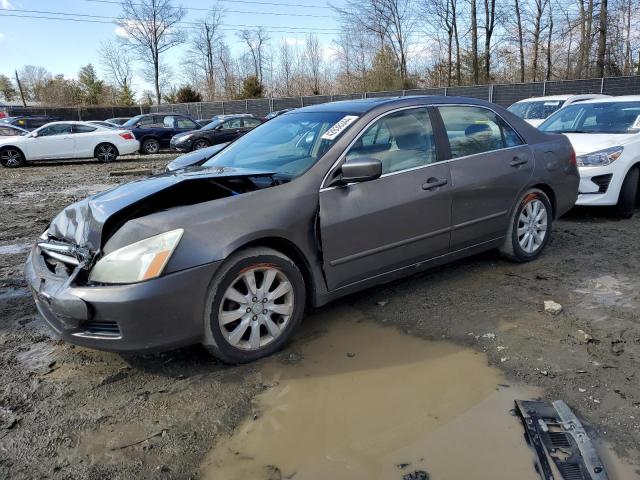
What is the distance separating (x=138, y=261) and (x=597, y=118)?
22.8 ft

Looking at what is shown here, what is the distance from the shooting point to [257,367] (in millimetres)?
3191

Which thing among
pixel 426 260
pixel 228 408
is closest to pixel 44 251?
pixel 228 408

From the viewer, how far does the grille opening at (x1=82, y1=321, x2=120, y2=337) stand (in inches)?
113

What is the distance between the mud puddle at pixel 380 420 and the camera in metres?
2.34

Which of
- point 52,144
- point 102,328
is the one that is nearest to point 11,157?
point 52,144

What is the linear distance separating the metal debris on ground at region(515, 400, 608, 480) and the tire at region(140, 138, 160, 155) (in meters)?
20.0

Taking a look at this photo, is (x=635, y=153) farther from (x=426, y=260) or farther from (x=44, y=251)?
(x=44, y=251)

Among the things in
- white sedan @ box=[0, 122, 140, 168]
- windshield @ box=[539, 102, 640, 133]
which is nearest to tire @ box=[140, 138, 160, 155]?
white sedan @ box=[0, 122, 140, 168]

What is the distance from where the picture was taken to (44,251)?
3387 mm

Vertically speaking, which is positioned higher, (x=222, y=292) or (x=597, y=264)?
(x=222, y=292)

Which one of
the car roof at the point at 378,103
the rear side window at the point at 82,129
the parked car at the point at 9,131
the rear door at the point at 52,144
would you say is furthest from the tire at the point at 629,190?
the parked car at the point at 9,131

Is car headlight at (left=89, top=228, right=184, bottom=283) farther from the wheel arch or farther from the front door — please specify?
the front door

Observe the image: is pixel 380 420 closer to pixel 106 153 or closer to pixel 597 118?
pixel 597 118

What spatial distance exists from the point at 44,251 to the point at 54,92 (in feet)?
231
